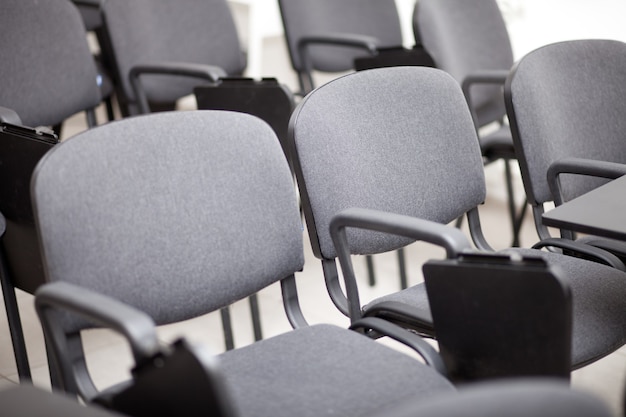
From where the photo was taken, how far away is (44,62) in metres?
2.86

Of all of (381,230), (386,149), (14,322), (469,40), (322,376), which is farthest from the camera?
(469,40)

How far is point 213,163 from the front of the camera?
1691mm

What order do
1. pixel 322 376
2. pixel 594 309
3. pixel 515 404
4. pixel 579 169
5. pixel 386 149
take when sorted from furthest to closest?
1. pixel 579 169
2. pixel 386 149
3. pixel 594 309
4. pixel 322 376
5. pixel 515 404

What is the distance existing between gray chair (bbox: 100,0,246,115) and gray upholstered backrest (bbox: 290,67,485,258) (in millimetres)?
1102

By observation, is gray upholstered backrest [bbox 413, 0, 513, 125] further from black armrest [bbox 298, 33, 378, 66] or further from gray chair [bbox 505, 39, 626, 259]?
gray chair [bbox 505, 39, 626, 259]

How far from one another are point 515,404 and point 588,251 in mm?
1251

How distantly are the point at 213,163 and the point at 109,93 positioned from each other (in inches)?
80.8

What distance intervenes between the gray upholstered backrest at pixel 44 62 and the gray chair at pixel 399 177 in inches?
50.8

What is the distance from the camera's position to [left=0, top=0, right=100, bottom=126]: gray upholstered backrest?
276 cm

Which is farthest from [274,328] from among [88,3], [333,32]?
[88,3]

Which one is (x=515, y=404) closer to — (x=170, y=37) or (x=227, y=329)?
(x=227, y=329)

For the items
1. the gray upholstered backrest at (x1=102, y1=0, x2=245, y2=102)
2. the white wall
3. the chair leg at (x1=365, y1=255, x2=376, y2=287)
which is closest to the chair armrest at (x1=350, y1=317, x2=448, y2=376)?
the chair leg at (x1=365, y1=255, x2=376, y2=287)

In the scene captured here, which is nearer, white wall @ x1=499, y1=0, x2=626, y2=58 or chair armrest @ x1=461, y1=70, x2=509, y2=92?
chair armrest @ x1=461, y1=70, x2=509, y2=92

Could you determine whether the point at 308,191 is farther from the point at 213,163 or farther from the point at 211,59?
the point at 211,59
